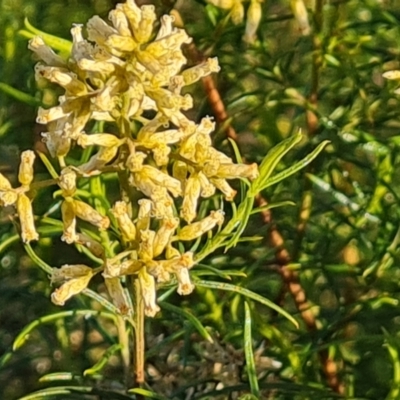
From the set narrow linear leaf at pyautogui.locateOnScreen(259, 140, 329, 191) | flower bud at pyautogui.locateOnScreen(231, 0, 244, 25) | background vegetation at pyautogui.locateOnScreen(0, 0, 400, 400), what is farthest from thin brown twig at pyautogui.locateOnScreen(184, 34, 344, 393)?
narrow linear leaf at pyautogui.locateOnScreen(259, 140, 329, 191)

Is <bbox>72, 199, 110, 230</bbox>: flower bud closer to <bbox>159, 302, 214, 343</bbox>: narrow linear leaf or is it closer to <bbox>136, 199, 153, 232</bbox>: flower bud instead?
<bbox>136, 199, 153, 232</bbox>: flower bud

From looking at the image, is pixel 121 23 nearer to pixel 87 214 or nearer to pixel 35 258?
pixel 87 214

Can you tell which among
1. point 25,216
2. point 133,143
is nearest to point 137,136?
point 133,143

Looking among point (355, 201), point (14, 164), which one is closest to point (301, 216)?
point (355, 201)

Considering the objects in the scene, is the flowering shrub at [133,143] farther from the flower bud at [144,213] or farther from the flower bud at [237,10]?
the flower bud at [237,10]

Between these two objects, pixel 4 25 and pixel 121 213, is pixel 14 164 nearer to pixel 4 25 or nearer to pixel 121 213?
pixel 4 25
